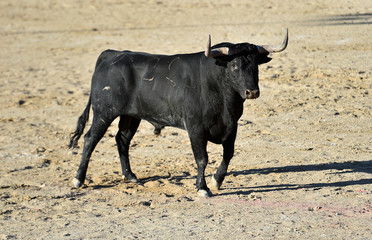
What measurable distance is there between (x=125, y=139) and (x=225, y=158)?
1515 millimetres

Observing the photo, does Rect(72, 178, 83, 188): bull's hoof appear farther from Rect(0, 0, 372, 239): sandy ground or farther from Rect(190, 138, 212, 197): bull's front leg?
Rect(190, 138, 212, 197): bull's front leg

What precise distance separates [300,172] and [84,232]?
3.22 m

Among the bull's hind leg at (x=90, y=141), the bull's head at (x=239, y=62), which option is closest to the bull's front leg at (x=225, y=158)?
the bull's head at (x=239, y=62)

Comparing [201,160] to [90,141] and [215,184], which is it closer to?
[215,184]

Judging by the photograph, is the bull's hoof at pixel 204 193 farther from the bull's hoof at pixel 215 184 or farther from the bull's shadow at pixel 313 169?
Result: the bull's shadow at pixel 313 169

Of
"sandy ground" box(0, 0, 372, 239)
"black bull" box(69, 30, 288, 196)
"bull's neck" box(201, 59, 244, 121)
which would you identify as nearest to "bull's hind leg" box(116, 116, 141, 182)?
"black bull" box(69, 30, 288, 196)

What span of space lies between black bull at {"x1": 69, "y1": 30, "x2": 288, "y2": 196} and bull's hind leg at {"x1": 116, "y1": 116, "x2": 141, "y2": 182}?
2cm

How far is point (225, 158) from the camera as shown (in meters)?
8.17

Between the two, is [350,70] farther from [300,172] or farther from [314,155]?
[300,172]

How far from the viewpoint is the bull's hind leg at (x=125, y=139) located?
8.93 meters

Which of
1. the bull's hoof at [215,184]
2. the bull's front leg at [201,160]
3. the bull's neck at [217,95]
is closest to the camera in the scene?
the bull's neck at [217,95]

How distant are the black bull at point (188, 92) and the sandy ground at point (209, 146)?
2.06 feet

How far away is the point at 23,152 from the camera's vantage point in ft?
34.2

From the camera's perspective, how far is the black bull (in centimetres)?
762
